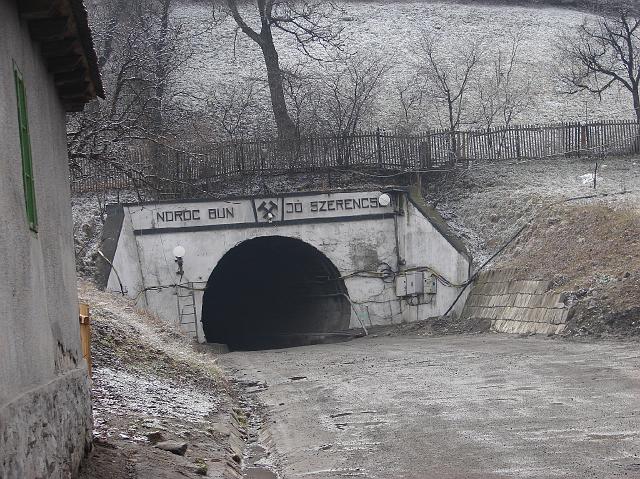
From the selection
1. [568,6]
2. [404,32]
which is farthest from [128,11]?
[568,6]

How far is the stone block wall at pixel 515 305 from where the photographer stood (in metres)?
22.3

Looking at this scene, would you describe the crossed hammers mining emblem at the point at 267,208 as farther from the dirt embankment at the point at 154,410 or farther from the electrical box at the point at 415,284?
the dirt embankment at the point at 154,410

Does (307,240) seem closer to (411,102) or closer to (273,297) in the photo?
(273,297)

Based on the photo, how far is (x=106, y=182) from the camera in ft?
108

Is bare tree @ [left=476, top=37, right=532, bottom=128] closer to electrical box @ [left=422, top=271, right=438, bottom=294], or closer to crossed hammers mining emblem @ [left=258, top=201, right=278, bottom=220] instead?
electrical box @ [left=422, top=271, right=438, bottom=294]

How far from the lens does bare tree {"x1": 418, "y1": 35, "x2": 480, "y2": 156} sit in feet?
150

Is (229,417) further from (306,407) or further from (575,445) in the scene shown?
(575,445)

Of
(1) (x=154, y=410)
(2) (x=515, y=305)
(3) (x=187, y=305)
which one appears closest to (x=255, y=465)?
(1) (x=154, y=410)

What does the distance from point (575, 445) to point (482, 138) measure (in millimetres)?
25026

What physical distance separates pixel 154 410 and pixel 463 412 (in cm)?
364

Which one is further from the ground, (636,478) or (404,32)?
(404,32)

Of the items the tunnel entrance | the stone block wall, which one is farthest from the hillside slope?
the stone block wall

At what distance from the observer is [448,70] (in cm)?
4944

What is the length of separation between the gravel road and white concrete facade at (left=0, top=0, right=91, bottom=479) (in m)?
2.56
